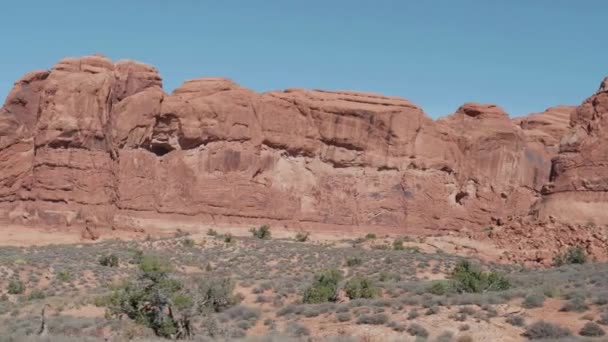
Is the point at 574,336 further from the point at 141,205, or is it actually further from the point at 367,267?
the point at 141,205

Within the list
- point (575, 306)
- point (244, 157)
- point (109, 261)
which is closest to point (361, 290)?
point (575, 306)

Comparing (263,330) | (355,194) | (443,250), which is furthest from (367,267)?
(355,194)

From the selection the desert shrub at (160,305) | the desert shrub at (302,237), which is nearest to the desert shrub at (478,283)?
the desert shrub at (160,305)

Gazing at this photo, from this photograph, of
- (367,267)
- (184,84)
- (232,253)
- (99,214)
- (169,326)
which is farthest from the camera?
(184,84)

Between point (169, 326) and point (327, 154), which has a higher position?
point (327, 154)

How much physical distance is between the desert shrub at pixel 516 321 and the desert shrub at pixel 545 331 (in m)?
0.59

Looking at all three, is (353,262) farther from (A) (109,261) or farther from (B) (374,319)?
(B) (374,319)

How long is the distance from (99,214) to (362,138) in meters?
23.8

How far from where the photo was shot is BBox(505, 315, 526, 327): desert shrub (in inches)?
638

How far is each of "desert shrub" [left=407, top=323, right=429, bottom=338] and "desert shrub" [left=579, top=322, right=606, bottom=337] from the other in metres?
2.99

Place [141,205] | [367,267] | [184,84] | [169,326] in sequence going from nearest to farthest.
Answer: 1. [169,326]
2. [367,267]
3. [141,205]
4. [184,84]

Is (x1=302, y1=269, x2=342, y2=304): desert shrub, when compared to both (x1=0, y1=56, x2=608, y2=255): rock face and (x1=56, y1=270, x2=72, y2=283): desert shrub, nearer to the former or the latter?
(x1=56, y1=270, x2=72, y2=283): desert shrub

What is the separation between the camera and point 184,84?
63.3 m

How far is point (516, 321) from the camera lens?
16312 mm
